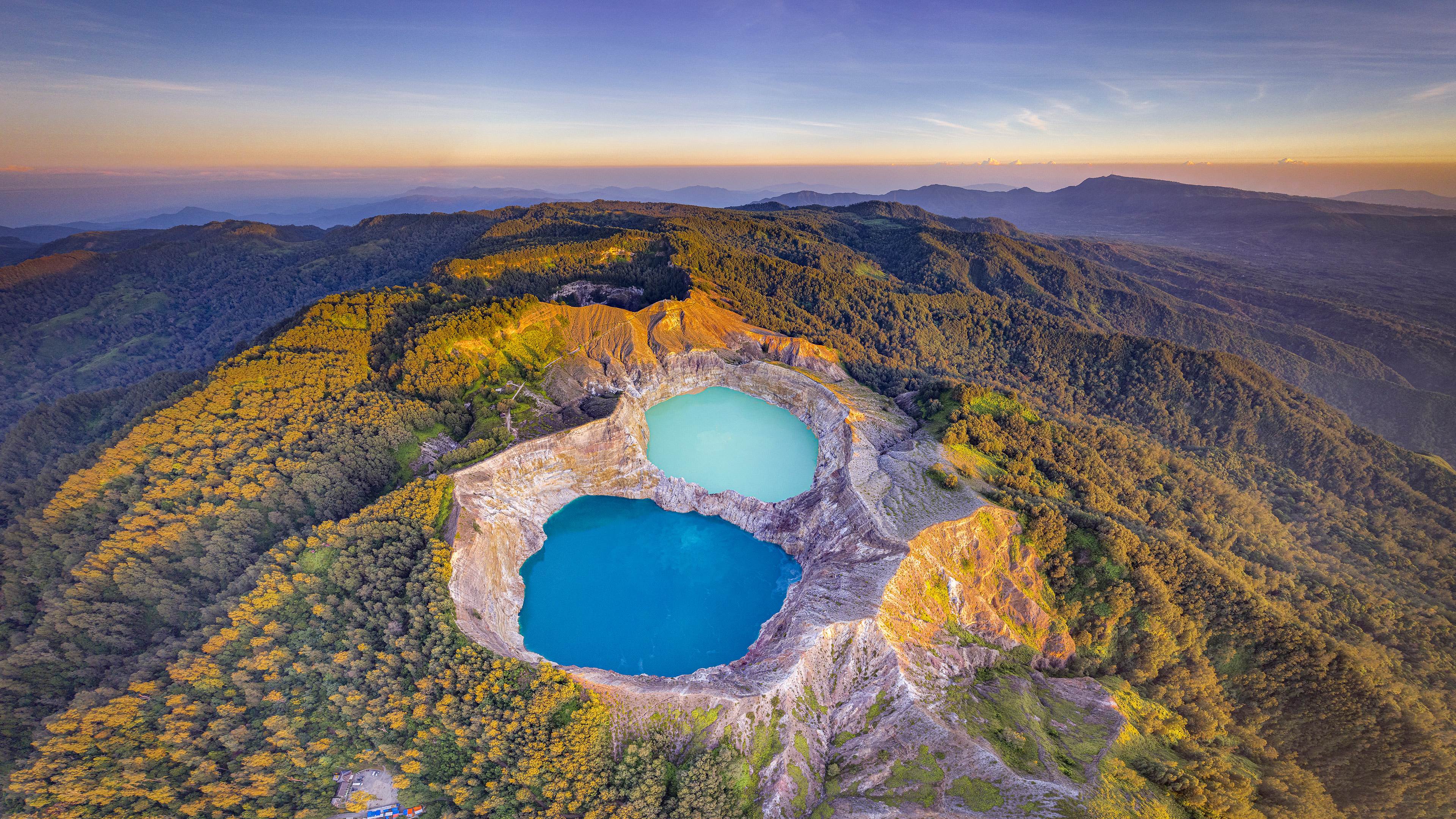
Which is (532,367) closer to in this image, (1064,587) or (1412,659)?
(1064,587)

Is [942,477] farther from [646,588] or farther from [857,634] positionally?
[646,588]

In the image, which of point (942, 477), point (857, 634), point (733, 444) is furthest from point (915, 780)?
point (733, 444)

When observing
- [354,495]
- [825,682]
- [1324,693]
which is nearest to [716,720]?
[825,682]

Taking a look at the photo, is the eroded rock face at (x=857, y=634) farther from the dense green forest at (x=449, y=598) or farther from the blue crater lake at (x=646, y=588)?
the dense green forest at (x=449, y=598)

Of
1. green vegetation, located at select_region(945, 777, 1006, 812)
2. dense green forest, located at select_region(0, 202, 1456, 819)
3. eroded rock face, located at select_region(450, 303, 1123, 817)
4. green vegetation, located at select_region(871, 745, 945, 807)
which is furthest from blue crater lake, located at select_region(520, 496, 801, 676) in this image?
green vegetation, located at select_region(945, 777, 1006, 812)

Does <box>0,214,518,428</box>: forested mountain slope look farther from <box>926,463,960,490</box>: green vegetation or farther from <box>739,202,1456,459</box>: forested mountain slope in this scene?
<box>739,202,1456,459</box>: forested mountain slope

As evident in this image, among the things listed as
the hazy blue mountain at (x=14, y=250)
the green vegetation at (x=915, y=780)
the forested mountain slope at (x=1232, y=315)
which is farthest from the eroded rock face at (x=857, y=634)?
the hazy blue mountain at (x=14, y=250)
